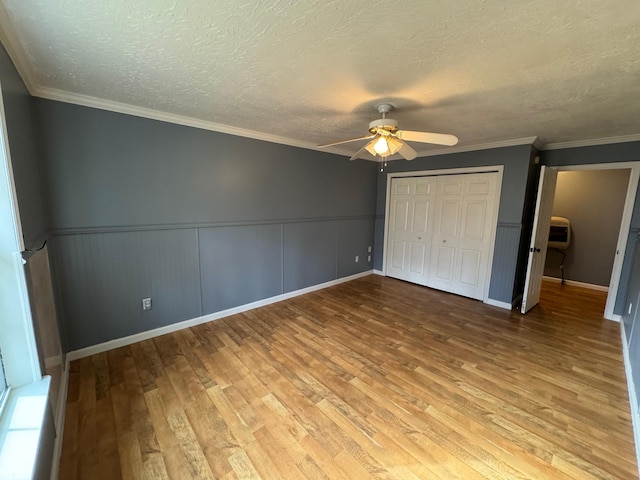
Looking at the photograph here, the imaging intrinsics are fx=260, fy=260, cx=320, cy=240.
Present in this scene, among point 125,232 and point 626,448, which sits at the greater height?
point 125,232

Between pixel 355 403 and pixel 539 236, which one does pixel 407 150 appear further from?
pixel 539 236

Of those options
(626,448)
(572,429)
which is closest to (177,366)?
(572,429)

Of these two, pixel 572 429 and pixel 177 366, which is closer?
pixel 572 429

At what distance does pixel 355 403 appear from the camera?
191cm

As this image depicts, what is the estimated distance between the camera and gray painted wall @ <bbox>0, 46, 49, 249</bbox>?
4.50ft

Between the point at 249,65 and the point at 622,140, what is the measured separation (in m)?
4.25

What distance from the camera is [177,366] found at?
2.29 meters

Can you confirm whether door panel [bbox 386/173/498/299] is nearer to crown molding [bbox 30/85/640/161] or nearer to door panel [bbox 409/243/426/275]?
door panel [bbox 409/243/426/275]

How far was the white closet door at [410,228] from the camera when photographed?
14.6ft

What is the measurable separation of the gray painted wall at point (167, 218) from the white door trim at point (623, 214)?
136 inches

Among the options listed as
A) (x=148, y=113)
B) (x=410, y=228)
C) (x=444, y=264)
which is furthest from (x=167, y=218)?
(x=444, y=264)

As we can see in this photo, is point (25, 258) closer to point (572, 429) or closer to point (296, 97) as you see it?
point (296, 97)

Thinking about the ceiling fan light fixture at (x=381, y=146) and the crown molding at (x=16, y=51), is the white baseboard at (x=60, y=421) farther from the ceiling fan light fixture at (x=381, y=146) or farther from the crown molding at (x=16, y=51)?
the ceiling fan light fixture at (x=381, y=146)

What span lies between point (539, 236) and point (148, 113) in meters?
4.75
